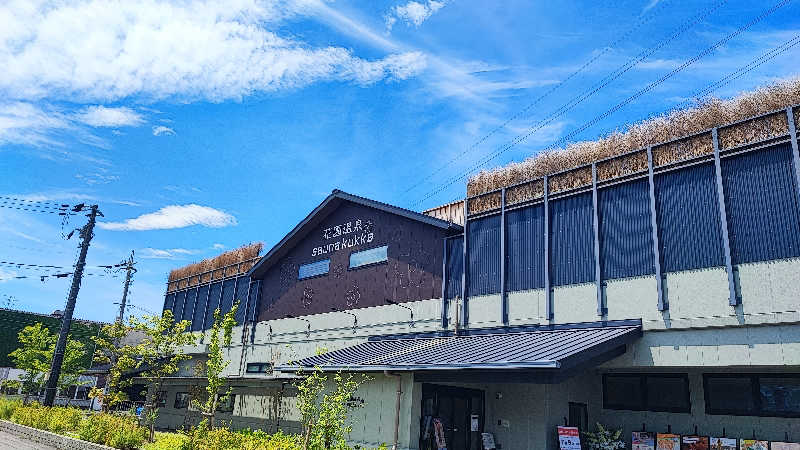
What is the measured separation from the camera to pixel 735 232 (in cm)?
1350

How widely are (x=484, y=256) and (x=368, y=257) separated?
20.5 ft

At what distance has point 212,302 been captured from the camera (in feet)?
110

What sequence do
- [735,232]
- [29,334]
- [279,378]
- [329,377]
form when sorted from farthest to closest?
[29,334] < [279,378] < [329,377] < [735,232]

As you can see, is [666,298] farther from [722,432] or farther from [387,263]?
[387,263]

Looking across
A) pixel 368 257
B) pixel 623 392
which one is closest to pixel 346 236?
pixel 368 257

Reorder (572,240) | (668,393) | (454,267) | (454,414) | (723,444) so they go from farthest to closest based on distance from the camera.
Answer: (454,267) → (454,414) → (572,240) → (668,393) → (723,444)

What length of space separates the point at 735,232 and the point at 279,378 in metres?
19.2

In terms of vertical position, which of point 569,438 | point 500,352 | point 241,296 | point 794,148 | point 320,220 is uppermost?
point 320,220

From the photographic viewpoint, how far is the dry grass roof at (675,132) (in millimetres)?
13797

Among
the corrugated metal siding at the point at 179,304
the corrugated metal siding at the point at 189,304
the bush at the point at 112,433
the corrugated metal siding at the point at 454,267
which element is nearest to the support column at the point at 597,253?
the corrugated metal siding at the point at 454,267

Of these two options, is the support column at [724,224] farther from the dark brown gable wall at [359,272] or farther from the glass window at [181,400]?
the glass window at [181,400]

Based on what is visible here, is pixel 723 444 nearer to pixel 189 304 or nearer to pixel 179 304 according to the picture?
pixel 189 304

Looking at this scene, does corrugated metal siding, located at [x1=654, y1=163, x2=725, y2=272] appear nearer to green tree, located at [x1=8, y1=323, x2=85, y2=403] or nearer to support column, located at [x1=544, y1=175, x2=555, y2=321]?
support column, located at [x1=544, y1=175, x2=555, y2=321]

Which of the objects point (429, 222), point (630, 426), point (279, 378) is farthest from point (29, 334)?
point (630, 426)
